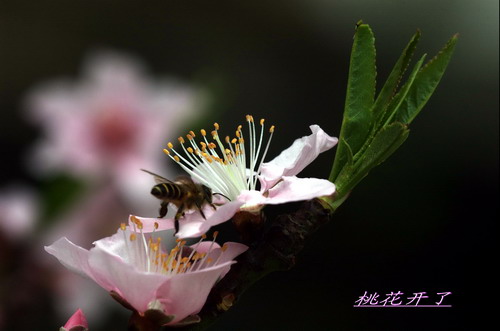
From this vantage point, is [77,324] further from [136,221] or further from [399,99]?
[399,99]

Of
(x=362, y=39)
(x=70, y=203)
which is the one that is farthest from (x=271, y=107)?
(x=362, y=39)

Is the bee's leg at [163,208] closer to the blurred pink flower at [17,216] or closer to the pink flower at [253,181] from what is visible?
the pink flower at [253,181]

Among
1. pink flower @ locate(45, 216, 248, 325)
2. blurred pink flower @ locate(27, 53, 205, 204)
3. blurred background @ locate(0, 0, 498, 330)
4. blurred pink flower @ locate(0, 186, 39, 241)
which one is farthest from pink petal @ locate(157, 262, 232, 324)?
blurred background @ locate(0, 0, 498, 330)

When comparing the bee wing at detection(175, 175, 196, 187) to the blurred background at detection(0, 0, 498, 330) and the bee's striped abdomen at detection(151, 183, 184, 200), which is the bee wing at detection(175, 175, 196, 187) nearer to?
the bee's striped abdomen at detection(151, 183, 184, 200)

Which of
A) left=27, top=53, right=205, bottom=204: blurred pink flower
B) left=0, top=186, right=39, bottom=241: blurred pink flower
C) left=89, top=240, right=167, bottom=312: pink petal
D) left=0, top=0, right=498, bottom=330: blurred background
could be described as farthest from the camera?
left=0, top=0, right=498, bottom=330: blurred background

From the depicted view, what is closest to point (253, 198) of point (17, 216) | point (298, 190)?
point (298, 190)

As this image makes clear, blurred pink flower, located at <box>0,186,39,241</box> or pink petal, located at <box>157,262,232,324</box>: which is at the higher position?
pink petal, located at <box>157,262,232,324</box>

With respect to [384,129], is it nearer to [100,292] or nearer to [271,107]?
[100,292]

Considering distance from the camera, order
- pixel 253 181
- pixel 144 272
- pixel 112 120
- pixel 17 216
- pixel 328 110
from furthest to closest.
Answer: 1. pixel 328 110
2. pixel 112 120
3. pixel 17 216
4. pixel 253 181
5. pixel 144 272
